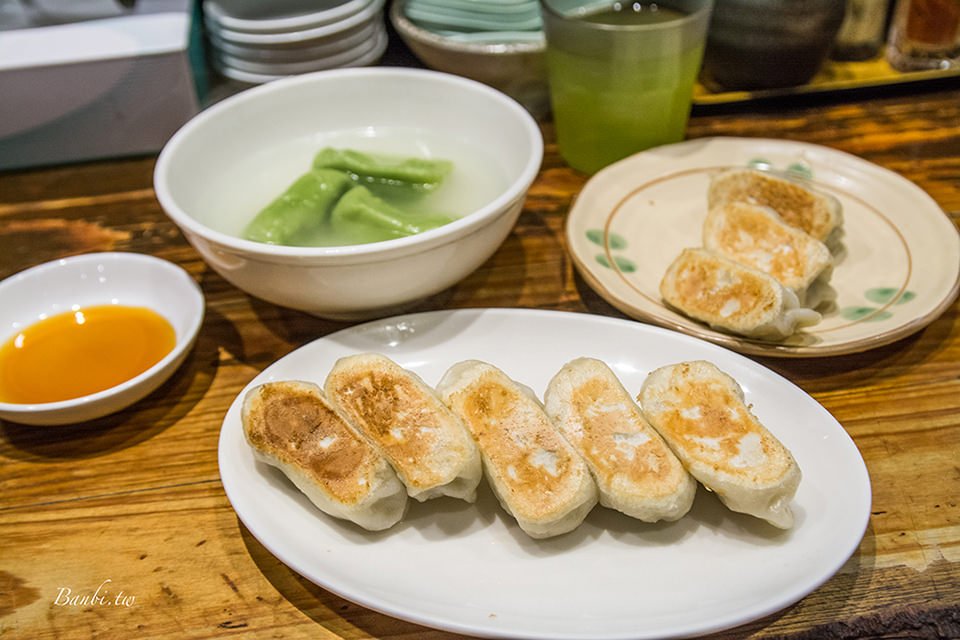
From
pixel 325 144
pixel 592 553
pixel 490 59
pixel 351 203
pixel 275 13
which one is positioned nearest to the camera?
pixel 592 553

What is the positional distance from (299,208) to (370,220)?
146 millimetres

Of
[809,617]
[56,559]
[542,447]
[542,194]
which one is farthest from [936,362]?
[56,559]

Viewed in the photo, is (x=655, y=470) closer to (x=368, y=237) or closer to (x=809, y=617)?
(x=809, y=617)

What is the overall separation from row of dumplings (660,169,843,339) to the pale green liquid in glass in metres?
0.30

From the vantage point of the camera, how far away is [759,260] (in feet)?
4.45

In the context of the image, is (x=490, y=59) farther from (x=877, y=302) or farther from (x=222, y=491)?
(x=222, y=491)

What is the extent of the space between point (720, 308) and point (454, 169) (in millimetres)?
652

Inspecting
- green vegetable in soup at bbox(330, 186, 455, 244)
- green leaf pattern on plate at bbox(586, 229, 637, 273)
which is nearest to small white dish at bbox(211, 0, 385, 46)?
green vegetable in soup at bbox(330, 186, 455, 244)

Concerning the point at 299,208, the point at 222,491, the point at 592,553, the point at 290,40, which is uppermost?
the point at 290,40

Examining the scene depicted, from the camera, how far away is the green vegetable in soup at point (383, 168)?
158 cm

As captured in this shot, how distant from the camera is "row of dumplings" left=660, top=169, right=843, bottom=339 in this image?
1.23 metres

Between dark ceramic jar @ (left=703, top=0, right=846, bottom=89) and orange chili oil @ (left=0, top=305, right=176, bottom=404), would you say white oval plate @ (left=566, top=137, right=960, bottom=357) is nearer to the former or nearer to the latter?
dark ceramic jar @ (left=703, top=0, right=846, bottom=89)

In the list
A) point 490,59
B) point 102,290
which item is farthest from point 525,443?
point 490,59

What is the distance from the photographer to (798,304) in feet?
4.08
